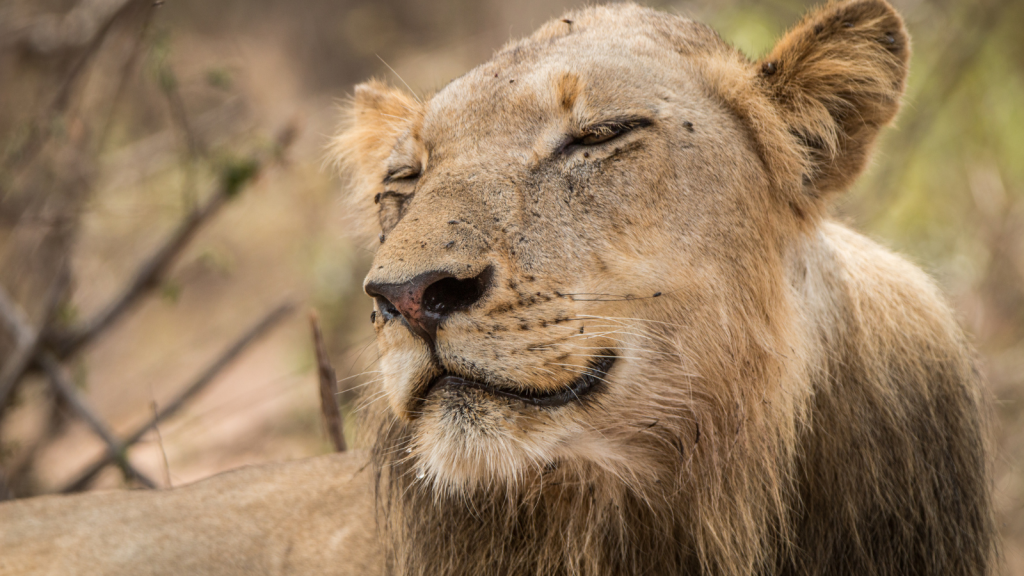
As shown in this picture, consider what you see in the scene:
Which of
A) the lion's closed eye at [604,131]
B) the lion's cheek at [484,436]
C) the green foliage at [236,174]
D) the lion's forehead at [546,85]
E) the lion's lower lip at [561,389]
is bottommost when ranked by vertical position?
the lion's cheek at [484,436]

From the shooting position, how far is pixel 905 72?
2.62 meters

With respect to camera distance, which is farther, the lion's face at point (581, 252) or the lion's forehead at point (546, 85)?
the lion's forehead at point (546, 85)

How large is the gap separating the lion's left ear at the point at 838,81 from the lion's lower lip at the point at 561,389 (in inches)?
33.3

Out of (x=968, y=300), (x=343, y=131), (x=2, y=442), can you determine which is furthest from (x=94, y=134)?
(x=968, y=300)

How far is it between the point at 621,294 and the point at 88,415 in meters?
3.18

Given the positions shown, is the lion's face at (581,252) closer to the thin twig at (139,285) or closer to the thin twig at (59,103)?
the thin twig at (139,285)

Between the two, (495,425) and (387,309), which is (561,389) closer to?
(495,425)

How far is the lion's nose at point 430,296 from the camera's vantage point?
2.06 m

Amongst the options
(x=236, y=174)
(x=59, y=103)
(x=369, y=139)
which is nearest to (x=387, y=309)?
(x=369, y=139)

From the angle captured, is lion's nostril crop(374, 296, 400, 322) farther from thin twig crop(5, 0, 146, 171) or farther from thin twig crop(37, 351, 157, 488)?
thin twig crop(5, 0, 146, 171)

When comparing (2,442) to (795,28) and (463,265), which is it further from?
(795,28)

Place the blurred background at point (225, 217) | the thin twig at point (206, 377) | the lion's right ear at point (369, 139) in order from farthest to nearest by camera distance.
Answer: the blurred background at point (225, 217)
the thin twig at point (206, 377)
the lion's right ear at point (369, 139)

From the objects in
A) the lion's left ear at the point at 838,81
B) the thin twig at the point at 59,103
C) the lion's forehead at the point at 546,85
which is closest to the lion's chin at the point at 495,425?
the lion's forehead at the point at 546,85

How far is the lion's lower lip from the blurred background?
1.74ft
